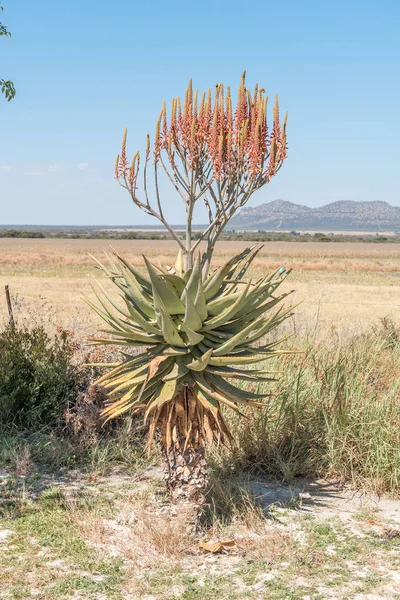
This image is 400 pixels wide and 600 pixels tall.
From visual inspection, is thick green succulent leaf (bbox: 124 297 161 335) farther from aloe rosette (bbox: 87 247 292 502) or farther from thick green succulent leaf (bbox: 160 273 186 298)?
thick green succulent leaf (bbox: 160 273 186 298)

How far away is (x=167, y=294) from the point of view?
5.01 metres

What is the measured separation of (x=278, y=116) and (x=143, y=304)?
1.70m

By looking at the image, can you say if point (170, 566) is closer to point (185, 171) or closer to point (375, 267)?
point (185, 171)

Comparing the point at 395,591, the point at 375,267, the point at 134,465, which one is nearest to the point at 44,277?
the point at 375,267

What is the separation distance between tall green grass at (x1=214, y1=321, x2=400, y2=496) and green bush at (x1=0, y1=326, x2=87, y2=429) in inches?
80.3

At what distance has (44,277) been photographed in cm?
3484

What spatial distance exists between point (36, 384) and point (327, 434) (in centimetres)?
335

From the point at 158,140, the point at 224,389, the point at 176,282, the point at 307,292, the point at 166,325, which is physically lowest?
the point at 307,292

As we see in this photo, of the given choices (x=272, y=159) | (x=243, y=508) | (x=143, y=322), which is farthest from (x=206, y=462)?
(x=272, y=159)

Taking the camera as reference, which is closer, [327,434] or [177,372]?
[177,372]

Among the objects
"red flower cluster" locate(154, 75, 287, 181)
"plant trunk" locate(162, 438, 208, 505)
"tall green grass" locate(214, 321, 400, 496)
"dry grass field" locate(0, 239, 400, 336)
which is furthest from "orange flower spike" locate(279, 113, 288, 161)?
"dry grass field" locate(0, 239, 400, 336)

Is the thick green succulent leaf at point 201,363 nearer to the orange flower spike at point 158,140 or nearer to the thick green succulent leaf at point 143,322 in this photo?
the thick green succulent leaf at point 143,322

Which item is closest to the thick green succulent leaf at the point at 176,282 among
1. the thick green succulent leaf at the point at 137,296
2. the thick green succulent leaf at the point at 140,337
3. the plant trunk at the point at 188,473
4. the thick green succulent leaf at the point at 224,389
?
the thick green succulent leaf at the point at 137,296

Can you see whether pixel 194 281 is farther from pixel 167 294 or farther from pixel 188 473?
pixel 188 473
